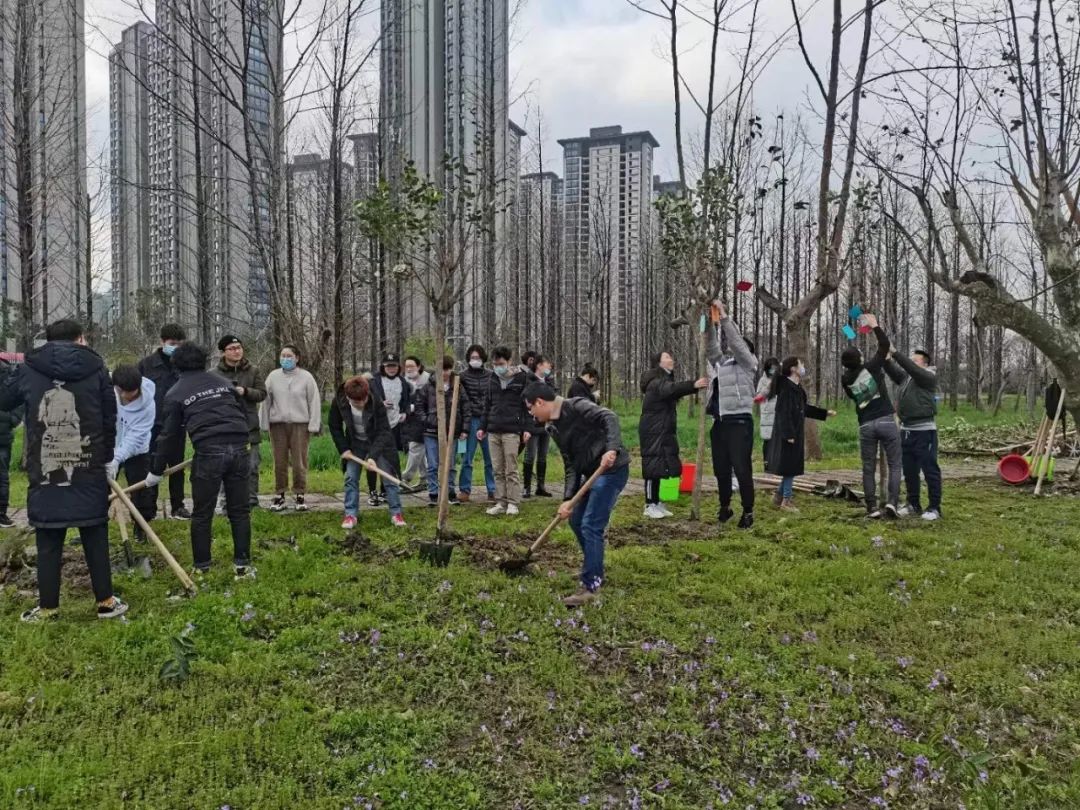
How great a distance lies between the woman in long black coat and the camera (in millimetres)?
7543

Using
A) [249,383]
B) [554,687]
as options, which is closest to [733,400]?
[554,687]

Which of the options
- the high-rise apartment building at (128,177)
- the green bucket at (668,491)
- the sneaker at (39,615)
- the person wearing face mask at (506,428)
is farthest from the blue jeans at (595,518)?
the high-rise apartment building at (128,177)

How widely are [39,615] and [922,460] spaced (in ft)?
26.3

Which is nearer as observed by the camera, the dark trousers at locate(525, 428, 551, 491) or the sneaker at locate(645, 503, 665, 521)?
the sneaker at locate(645, 503, 665, 521)

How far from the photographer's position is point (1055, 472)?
1134 centimetres

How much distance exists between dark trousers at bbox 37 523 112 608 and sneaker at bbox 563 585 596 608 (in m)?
3.02

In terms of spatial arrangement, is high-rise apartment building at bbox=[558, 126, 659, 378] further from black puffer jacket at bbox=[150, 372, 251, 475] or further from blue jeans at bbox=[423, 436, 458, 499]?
black puffer jacket at bbox=[150, 372, 251, 475]

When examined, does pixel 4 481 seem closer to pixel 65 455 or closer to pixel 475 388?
pixel 65 455

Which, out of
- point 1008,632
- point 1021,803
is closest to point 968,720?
point 1021,803

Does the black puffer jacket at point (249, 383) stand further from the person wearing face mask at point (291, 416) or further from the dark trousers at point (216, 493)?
the dark trousers at point (216, 493)

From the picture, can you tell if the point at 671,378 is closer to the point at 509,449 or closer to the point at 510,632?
the point at 509,449

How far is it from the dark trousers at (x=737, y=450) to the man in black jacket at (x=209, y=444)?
4.51 metres

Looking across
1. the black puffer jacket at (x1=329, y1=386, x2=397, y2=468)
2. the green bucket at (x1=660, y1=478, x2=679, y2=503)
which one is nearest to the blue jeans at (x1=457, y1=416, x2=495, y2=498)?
the black puffer jacket at (x1=329, y1=386, x2=397, y2=468)

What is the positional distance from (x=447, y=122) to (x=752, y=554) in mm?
15302
